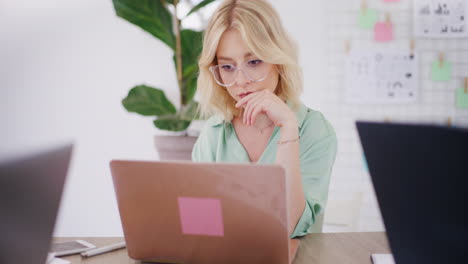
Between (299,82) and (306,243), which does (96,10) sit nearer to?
(299,82)

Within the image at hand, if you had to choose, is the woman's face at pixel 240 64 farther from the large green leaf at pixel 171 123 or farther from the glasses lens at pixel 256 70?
the large green leaf at pixel 171 123

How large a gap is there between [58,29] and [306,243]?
216cm

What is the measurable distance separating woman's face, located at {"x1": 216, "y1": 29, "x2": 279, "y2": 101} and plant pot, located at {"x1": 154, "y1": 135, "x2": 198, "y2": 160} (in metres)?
0.83

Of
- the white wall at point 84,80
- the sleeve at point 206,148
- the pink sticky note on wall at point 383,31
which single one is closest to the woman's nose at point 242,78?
the sleeve at point 206,148

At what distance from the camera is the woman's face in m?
1.28

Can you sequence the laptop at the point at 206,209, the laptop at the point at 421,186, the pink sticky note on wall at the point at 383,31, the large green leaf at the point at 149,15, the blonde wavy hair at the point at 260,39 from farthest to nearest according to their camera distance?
the pink sticky note on wall at the point at 383,31, the large green leaf at the point at 149,15, the blonde wavy hair at the point at 260,39, the laptop at the point at 206,209, the laptop at the point at 421,186

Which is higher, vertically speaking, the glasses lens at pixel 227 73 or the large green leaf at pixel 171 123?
the glasses lens at pixel 227 73

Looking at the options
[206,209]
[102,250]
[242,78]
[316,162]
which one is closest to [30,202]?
[206,209]

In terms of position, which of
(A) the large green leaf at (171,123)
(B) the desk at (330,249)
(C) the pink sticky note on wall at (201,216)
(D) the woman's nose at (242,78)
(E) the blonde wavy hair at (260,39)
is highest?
(E) the blonde wavy hair at (260,39)

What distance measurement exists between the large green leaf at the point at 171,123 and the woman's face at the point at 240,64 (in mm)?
843

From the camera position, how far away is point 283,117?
3.76ft

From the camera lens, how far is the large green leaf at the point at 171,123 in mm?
2143

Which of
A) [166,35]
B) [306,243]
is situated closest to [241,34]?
[306,243]

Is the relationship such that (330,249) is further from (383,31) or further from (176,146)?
A: (383,31)
